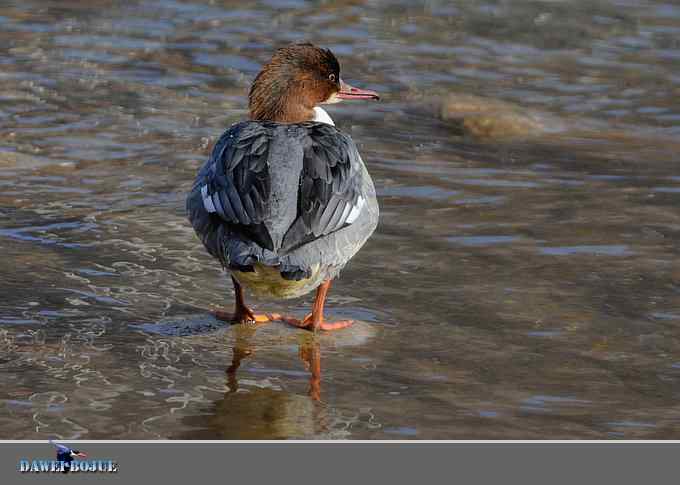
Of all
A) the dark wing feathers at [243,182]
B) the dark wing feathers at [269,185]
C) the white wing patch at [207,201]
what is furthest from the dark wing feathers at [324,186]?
the white wing patch at [207,201]

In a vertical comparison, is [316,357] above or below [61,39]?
below

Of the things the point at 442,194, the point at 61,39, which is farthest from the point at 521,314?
the point at 61,39

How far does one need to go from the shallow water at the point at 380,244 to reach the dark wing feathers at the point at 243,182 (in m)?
0.56

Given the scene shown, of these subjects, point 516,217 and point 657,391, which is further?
point 516,217

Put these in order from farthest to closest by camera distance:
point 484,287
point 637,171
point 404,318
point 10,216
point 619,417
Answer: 1. point 637,171
2. point 10,216
3. point 484,287
4. point 404,318
5. point 619,417

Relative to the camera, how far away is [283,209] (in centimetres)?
516

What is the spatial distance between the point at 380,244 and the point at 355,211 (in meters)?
1.31

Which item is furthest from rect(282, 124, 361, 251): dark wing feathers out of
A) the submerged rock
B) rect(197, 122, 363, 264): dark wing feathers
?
the submerged rock

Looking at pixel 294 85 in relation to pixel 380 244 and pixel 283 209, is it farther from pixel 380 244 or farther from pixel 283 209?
pixel 283 209

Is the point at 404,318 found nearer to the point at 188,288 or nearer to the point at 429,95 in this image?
the point at 188,288

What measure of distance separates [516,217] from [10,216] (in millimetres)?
2824

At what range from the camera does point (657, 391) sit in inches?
196

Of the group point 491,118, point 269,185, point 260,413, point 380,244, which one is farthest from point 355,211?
point 491,118

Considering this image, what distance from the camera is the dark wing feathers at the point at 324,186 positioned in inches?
203
